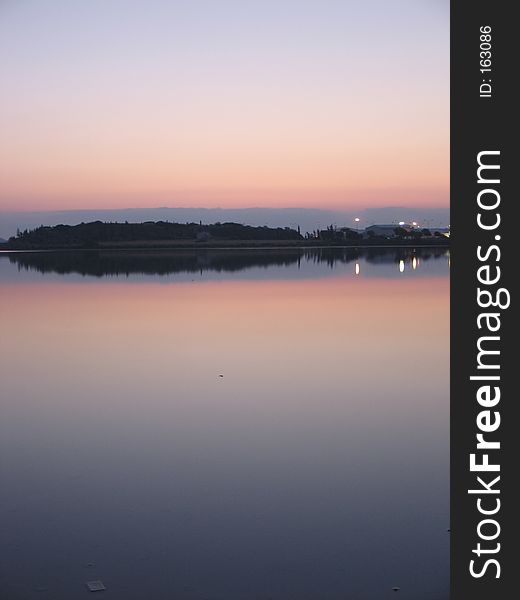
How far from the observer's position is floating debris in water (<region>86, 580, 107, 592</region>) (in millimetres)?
6102

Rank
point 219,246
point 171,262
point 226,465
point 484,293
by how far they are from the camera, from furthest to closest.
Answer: point 219,246 → point 171,262 → point 226,465 → point 484,293

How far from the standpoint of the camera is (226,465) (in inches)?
358

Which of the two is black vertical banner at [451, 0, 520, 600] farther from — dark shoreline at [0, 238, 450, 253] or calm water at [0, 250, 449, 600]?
dark shoreline at [0, 238, 450, 253]

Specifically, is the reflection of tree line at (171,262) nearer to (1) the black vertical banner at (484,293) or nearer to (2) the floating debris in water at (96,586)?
(2) the floating debris in water at (96,586)

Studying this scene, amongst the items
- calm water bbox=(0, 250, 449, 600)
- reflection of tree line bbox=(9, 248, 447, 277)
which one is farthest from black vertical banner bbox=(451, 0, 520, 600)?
reflection of tree line bbox=(9, 248, 447, 277)

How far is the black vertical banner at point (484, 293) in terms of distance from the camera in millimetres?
4891

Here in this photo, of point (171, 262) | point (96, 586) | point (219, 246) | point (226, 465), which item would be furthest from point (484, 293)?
point (219, 246)

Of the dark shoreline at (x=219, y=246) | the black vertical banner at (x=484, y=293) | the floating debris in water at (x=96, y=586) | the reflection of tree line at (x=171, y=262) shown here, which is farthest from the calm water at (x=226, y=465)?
the dark shoreline at (x=219, y=246)

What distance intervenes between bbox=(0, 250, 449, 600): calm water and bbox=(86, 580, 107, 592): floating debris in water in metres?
0.09

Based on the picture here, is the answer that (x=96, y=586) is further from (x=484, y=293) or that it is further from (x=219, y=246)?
(x=219, y=246)

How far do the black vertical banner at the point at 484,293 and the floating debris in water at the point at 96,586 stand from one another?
2779mm

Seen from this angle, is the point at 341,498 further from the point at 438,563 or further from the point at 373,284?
the point at 373,284

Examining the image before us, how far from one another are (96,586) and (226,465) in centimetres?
309

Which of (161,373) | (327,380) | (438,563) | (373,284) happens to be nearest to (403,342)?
(327,380)
